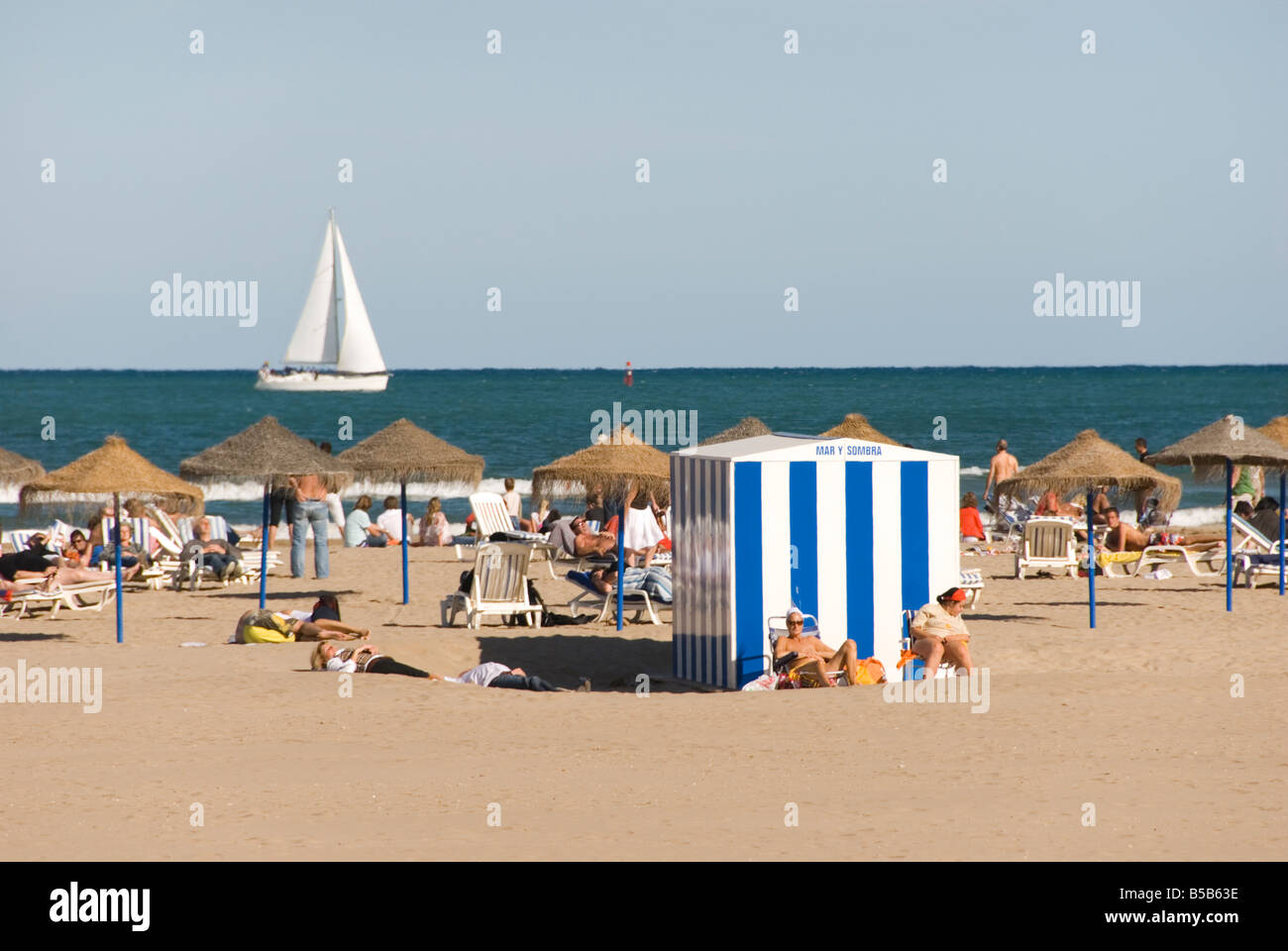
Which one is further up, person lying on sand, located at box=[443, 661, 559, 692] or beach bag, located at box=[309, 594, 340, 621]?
beach bag, located at box=[309, 594, 340, 621]

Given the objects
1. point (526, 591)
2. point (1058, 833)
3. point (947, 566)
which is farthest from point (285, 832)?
point (526, 591)

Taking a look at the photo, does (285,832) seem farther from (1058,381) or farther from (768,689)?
(1058,381)

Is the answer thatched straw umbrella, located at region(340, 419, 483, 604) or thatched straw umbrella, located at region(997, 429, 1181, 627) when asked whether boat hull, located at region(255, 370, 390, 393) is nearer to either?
thatched straw umbrella, located at region(340, 419, 483, 604)

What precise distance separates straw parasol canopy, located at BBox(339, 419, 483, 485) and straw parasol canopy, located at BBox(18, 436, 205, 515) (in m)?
1.91

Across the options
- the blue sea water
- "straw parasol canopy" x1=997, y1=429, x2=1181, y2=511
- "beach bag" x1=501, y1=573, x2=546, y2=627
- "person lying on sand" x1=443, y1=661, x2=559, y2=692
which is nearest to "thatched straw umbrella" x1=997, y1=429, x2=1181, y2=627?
"straw parasol canopy" x1=997, y1=429, x2=1181, y2=511

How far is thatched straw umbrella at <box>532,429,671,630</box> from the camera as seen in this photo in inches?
493

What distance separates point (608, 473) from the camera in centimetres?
1252

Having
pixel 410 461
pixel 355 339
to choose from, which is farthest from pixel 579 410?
pixel 410 461

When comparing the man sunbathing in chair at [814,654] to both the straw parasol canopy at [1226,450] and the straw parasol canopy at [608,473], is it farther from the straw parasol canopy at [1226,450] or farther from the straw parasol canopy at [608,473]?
the straw parasol canopy at [1226,450]

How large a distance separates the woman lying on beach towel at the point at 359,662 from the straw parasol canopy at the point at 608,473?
242 centimetres

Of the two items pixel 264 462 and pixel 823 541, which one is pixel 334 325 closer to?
pixel 264 462

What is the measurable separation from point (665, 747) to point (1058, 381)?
97.8 metres

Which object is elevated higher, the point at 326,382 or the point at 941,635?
the point at 326,382

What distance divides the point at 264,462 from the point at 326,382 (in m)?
68.3
